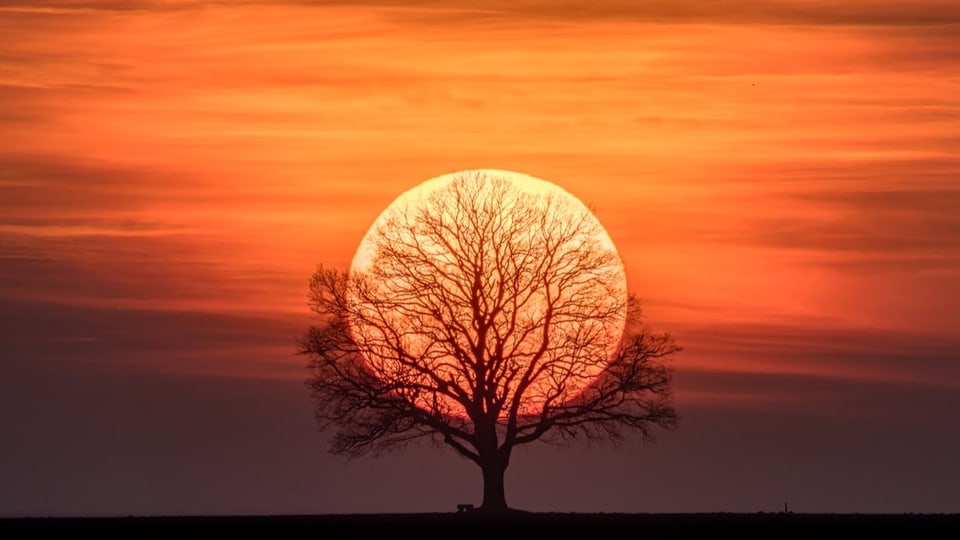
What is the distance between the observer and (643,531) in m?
48.9

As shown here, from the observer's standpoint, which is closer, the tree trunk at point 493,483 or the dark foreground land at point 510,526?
the dark foreground land at point 510,526

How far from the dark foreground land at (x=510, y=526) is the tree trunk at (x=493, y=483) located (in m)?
2.36

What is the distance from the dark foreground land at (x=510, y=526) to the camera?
4759 centimetres

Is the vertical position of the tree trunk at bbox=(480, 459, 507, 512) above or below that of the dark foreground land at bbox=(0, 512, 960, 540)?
above

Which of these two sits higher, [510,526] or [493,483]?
[493,483]

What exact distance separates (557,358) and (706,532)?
18030 millimetres

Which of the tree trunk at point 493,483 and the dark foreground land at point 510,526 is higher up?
the tree trunk at point 493,483

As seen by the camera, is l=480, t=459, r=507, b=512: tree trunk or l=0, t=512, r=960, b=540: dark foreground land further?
l=480, t=459, r=507, b=512: tree trunk

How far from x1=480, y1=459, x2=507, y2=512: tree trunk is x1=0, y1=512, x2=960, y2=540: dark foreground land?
2364mm

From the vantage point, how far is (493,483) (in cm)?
6481

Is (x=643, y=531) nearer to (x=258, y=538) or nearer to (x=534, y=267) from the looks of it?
(x=258, y=538)

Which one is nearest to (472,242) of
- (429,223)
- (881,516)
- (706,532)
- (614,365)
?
(429,223)

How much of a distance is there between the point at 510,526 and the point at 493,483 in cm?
1282

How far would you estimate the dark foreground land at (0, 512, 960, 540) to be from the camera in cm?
4759
